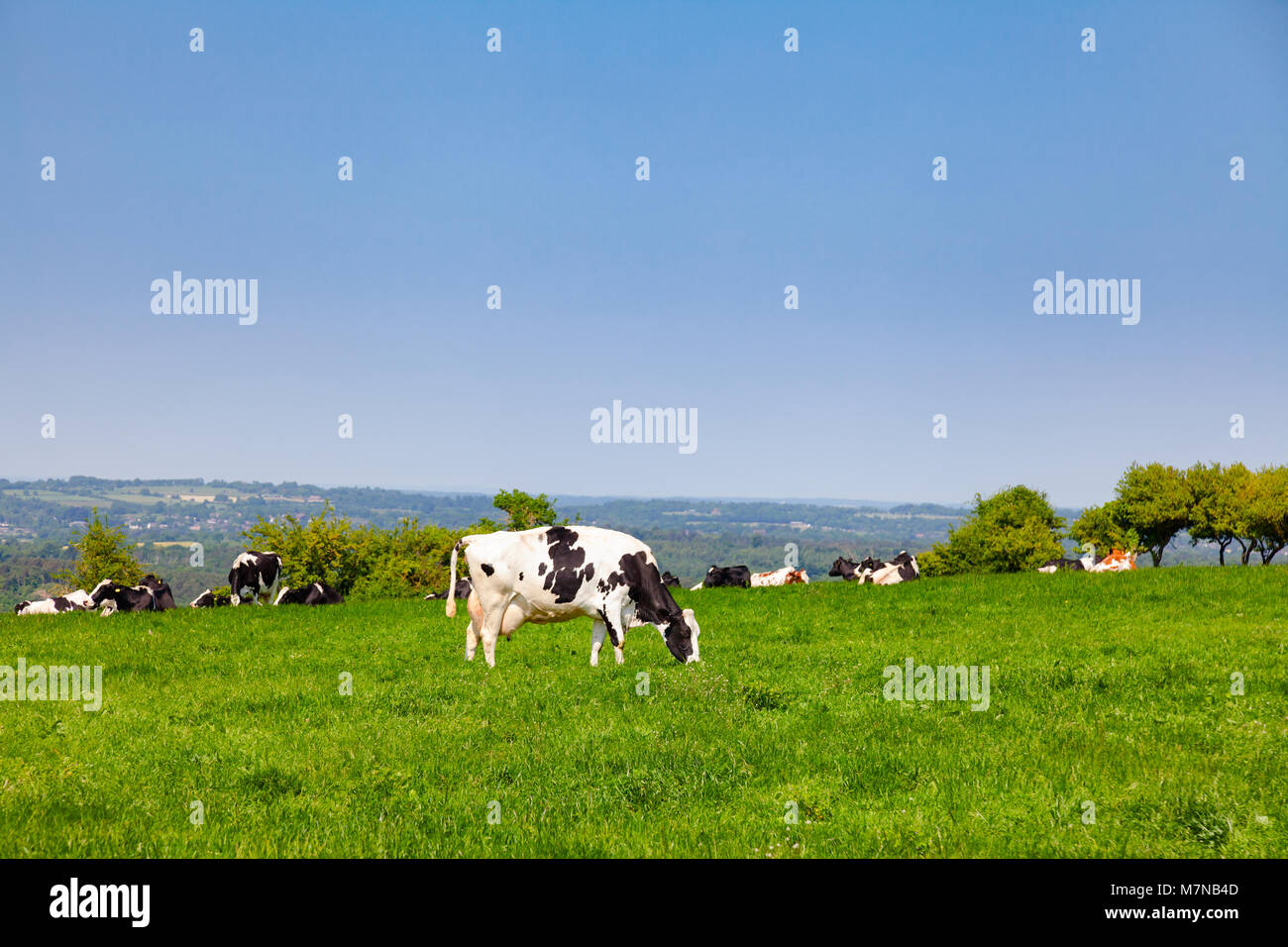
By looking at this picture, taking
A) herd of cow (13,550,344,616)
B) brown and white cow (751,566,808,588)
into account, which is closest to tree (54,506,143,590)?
herd of cow (13,550,344,616)

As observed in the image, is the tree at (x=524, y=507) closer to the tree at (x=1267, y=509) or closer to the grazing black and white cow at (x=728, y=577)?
the grazing black and white cow at (x=728, y=577)

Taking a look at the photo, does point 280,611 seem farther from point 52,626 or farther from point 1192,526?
point 1192,526

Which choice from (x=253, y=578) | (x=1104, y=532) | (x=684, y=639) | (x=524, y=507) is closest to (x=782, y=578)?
(x=524, y=507)

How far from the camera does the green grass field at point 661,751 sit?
24.2 feet

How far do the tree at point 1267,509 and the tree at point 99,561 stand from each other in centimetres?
10068

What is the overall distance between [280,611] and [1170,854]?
83.8 feet

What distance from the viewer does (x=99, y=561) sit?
80.3m

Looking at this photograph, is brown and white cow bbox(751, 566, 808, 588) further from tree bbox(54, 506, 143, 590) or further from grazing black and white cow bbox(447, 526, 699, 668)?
tree bbox(54, 506, 143, 590)

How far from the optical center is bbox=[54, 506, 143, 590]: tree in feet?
259

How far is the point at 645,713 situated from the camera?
12242 mm

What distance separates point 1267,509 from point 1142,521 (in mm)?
13749

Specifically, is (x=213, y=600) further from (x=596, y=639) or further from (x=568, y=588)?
(x=596, y=639)

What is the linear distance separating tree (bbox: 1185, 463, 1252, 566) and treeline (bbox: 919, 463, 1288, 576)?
3.2 inches
